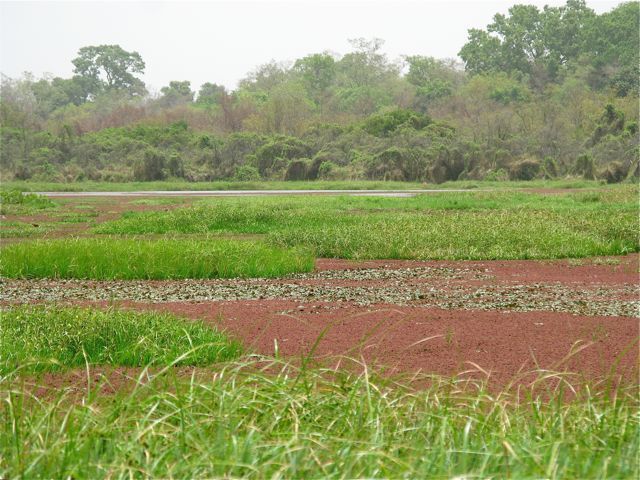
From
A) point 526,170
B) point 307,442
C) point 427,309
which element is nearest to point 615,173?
point 526,170

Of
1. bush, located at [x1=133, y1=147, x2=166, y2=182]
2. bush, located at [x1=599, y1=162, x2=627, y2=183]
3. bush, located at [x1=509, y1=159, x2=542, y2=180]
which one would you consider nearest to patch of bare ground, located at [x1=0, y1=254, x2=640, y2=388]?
bush, located at [x1=599, y1=162, x2=627, y2=183]

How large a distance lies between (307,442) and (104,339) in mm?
3719

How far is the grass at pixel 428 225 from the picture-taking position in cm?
1494

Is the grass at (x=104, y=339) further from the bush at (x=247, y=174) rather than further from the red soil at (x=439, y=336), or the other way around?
the bush at (x=247, y=174)

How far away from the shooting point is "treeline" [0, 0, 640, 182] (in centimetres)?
4697

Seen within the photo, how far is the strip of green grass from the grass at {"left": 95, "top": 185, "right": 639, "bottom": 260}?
10054mm

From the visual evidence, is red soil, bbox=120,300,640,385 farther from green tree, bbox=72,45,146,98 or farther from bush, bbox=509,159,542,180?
green tree, bbox=72,45,146,98

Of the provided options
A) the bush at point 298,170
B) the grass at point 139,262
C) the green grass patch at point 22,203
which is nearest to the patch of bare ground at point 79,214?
the green grass patch at point 22,203

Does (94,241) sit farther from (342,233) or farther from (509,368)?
(509,368)

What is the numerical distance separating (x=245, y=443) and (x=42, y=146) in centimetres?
5367

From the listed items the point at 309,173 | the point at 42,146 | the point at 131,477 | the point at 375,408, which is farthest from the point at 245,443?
the point at 42,146

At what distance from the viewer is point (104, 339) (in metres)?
7.10

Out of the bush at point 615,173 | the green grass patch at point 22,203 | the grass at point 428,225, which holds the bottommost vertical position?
the bush at point 615,173

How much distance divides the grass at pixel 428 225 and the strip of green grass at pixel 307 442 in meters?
10.1
